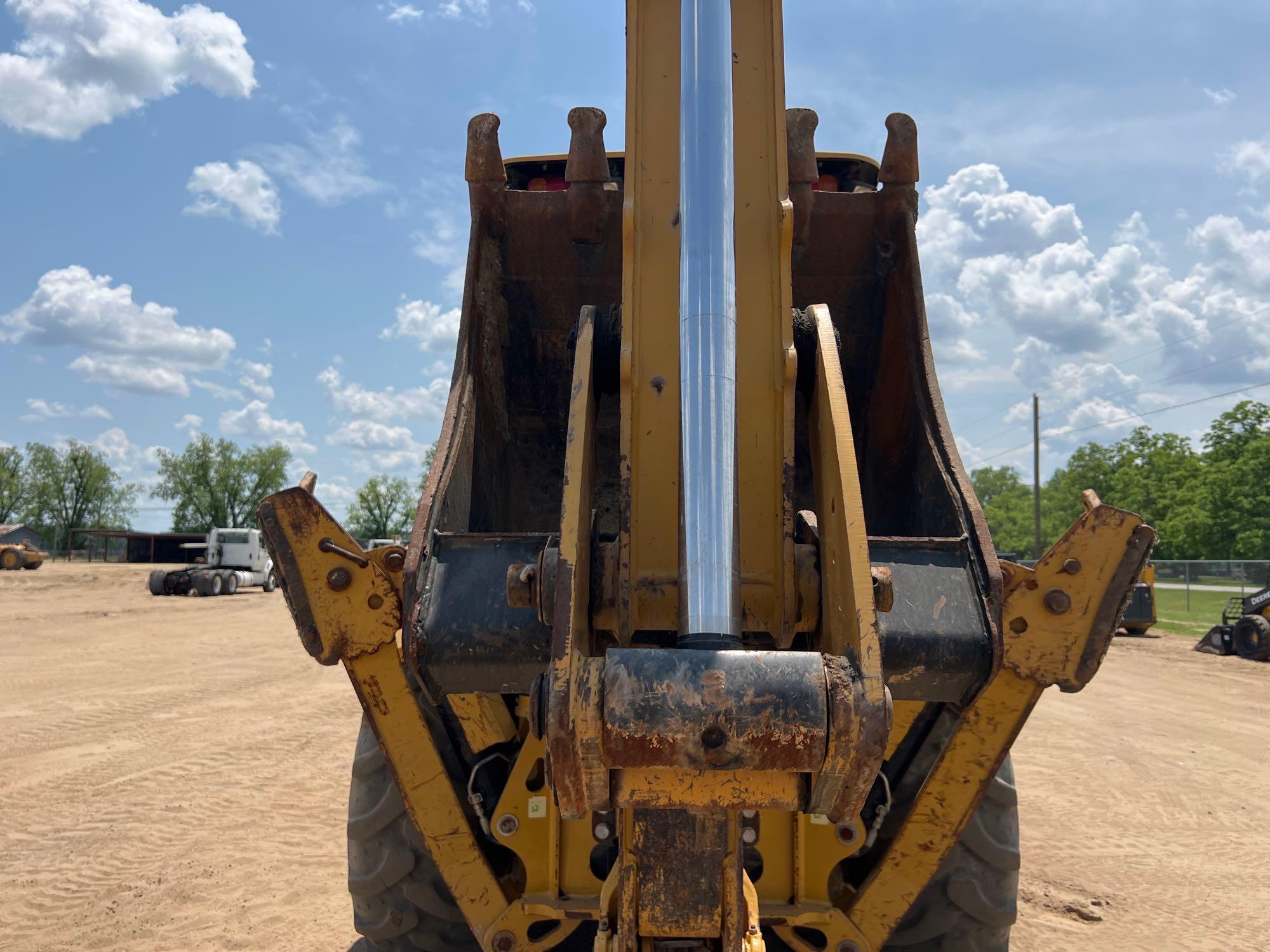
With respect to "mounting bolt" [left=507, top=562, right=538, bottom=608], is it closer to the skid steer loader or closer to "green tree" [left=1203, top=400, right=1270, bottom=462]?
the skid steer loader

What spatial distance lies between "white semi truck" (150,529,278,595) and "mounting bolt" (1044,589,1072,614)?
95.8 ft

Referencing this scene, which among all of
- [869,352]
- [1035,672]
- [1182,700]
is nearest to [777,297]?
[1035,672]

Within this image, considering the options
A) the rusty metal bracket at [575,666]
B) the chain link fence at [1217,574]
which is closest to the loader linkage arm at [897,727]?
the rusty metal bracket at [575,666]

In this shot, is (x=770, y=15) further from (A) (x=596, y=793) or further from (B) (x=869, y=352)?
(A) (x=596, y=793)

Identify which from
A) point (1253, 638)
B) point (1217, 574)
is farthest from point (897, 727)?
point (1217, 574)

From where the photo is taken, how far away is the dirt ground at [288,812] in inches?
168

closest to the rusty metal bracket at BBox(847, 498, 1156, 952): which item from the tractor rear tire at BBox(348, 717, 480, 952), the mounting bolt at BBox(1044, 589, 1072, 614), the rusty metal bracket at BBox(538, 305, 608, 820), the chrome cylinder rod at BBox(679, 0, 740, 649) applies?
the mounting bolt at BBox(1044, 589, 1072, 614)

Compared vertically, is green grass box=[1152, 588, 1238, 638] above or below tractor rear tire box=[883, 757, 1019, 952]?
below

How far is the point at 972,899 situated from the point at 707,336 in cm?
212

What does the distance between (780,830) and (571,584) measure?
1.52m

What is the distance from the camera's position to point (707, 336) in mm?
2018

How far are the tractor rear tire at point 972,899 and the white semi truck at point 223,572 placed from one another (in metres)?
28.5

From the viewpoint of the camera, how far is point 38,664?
12594mm

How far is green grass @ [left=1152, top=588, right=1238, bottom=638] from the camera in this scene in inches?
834
